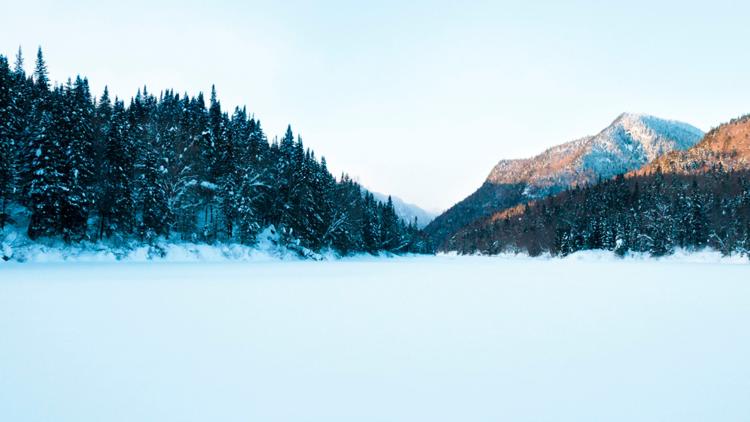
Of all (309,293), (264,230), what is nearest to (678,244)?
(264,230)

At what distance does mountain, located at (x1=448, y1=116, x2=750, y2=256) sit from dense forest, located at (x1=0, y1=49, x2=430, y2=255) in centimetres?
5662

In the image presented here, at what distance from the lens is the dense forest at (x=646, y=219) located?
71438 mm

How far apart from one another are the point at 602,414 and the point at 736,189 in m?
124

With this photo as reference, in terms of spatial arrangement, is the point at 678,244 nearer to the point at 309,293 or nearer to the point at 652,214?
the point at 652,214

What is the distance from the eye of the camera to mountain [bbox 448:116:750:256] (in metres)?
72.0

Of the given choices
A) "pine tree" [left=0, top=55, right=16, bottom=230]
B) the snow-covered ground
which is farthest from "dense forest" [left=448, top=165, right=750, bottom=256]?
Result: "pine tree" [left=0, top=55, right=16, bottom=230]

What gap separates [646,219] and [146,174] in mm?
91193

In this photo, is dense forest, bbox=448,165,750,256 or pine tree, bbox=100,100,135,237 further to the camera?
dense forest, bbox=448,165,750,256

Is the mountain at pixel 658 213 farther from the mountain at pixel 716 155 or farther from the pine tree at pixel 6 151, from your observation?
the pine tree at pixel 6 151

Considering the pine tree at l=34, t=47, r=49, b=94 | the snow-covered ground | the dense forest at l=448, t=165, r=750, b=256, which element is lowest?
the snow-covered ground

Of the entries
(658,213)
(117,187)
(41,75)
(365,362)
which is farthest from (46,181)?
(658,213)

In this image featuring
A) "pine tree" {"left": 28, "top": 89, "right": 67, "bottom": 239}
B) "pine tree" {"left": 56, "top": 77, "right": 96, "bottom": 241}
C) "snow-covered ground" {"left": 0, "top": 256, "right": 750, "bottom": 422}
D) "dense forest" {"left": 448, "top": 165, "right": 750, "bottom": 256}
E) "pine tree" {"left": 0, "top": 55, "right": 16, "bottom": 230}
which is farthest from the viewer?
"dense forest" {"left": 448, "top": 165, "right": 750, "bottom": 256}

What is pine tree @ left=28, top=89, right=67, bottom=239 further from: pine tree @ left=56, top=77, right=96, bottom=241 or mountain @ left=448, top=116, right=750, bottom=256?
mountain @ left=448, top=116, right=750, bottom=256

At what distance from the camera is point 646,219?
80.6 meters
